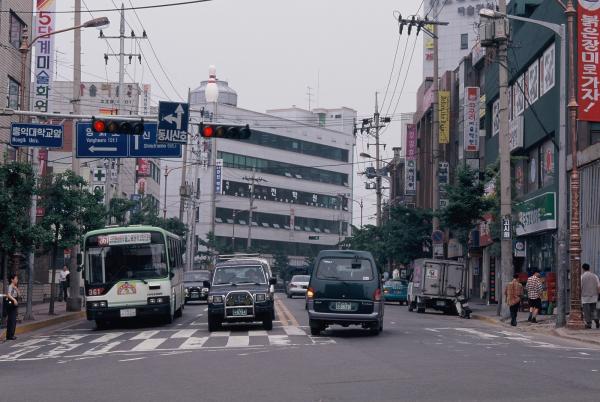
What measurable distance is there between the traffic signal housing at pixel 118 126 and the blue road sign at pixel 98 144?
8.34 m

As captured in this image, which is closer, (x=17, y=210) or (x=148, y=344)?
(x=148, y=344)

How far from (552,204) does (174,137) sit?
17353mm

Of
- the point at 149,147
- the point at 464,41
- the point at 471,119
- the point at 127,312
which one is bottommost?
the point at 127,312

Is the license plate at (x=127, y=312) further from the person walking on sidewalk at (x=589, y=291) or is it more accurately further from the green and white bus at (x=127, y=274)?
the person walking on sidewalk at (x=589, y=291)

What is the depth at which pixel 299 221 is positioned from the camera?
12331 cm

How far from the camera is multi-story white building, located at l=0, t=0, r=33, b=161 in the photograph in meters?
40.3

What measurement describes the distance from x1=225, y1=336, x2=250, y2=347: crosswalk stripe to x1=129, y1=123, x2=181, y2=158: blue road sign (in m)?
11.5

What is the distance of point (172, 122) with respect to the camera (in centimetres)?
2888

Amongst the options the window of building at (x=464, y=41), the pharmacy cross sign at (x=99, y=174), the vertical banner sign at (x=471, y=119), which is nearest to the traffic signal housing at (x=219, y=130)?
the vertical banner sign at (x=471, y=119)

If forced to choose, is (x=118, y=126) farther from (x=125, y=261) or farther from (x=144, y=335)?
(x=144, y=335)

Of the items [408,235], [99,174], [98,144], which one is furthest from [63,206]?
[99,174]

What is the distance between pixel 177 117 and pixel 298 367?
1435 cm

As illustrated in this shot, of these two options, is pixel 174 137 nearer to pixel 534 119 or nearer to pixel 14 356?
pixel 14 356

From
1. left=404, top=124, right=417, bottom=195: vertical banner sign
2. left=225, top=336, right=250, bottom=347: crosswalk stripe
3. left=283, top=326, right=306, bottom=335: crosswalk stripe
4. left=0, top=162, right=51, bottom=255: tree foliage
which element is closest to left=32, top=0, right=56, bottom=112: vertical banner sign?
left=0, top=162, right=51, bottom=255: tree foliage
